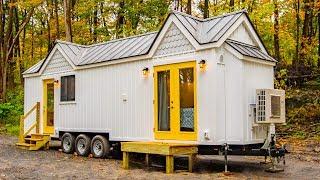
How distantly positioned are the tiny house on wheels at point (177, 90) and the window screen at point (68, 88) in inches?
1.4

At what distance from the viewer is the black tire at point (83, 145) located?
42.8 feet

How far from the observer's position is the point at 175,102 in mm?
10594

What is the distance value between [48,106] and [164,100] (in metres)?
5.96

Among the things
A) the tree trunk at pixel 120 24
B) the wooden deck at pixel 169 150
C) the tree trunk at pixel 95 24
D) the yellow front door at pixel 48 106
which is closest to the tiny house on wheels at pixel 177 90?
the wooden deck at pixel 169 150

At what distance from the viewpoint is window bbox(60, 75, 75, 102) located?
14156 mm

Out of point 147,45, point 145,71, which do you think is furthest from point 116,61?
point 145,71

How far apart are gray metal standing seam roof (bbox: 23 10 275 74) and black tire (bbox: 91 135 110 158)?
2.41m

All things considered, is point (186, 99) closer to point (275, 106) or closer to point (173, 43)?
point (173, 43)

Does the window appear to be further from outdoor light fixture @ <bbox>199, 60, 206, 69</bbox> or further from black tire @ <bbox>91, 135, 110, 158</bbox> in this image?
outdoor light fixture @ <bbox>199, 60, 206, 69</bbox>

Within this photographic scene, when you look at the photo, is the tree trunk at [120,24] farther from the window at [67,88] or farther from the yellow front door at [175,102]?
the yellow front door at [175,102]

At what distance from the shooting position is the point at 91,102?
43.9ft

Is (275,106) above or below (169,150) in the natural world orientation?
above

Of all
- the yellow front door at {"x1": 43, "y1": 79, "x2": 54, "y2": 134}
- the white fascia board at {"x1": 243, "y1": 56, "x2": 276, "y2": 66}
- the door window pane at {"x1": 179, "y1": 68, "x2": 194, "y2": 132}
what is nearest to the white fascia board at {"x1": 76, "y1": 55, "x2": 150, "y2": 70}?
the door window pane at {"x1": 179, "y1": 68, "x2": 194, "y2": 132}

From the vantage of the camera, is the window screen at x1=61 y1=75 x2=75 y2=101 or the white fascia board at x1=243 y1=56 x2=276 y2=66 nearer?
the white fascia board at x1=243 y1=56 x2=276 y2=66
